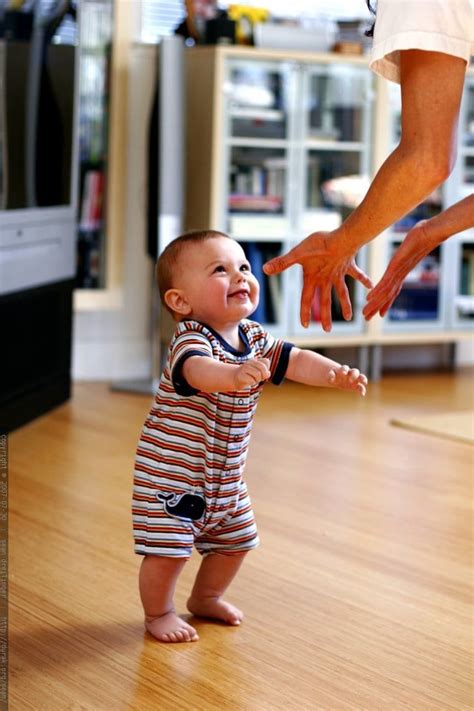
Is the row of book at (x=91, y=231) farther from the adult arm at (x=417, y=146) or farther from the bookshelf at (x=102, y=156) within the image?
the adult arm at (x=417, y=146)

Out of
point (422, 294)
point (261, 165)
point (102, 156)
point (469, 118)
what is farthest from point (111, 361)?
point (469, 118)

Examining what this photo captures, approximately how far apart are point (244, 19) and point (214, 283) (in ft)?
9.42

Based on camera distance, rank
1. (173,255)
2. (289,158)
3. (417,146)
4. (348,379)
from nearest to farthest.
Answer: (417,146), (348,379), (173,255), (289,158)

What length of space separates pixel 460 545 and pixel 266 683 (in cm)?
85

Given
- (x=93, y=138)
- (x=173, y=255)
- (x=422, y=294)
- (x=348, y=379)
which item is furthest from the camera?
(x=422, y=294)

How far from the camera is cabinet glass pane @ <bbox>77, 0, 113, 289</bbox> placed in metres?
4.04

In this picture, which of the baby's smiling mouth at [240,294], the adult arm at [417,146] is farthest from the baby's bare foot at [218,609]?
the adult arm at [417,146]

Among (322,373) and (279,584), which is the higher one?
(322,373)

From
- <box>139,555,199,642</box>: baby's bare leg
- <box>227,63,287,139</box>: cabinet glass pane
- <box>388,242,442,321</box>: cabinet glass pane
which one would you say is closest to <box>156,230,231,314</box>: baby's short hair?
<box>139,555,199,642</box>: baby's bare leg

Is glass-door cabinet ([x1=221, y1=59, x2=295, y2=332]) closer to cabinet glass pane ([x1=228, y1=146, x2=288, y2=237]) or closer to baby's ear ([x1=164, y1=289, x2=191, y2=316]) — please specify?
cabinet glass pane ([x1=228, y1=146, x2=288, y2=237])

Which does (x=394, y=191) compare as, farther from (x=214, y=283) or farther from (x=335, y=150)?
(x=335, y=150)

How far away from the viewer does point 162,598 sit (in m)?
1.76

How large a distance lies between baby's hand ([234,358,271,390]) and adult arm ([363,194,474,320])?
0.17 meters

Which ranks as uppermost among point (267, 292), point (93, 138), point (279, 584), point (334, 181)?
point (93, 138)
